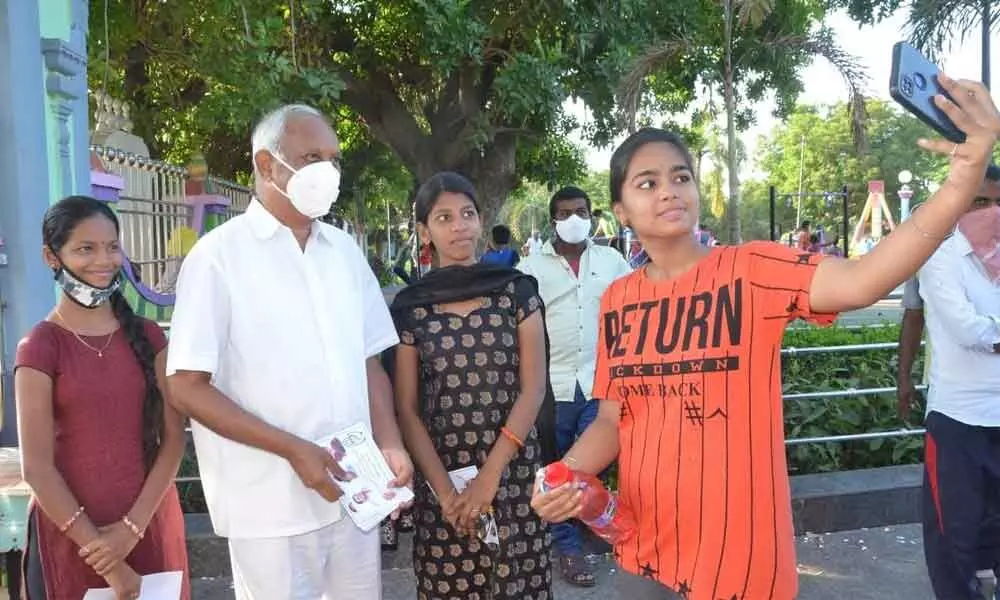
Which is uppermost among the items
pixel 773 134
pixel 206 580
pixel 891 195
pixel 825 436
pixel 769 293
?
pixel 773 134

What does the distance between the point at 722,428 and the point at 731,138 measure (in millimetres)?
11190

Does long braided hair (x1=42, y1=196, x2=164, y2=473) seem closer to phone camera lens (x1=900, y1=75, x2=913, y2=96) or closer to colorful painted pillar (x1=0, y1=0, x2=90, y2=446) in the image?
colorful painted pillar (x1=0, y1=0, x2=90, y2=446)

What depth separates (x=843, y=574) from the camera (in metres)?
3.96

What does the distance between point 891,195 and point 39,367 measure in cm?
5388

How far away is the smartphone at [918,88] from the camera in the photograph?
1354 millimetres

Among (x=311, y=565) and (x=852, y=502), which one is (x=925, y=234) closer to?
(x=311, y=565)

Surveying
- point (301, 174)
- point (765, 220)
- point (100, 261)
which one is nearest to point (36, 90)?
point (100, 261)

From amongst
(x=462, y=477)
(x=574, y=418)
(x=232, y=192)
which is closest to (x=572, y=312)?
(x=574, y=418)

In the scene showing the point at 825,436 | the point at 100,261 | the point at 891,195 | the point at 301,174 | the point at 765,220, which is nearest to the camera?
the point at 301,174

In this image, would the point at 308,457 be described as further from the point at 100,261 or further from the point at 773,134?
the point at 773,134

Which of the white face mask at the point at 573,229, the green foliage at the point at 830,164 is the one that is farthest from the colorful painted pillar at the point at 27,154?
the green foliage at the point at 830,164

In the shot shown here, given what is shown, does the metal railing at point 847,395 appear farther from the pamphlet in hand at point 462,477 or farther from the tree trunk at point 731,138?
the tree trunk at point 731,138

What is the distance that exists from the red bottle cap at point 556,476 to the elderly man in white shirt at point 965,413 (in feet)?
6.00

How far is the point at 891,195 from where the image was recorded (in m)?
49.7
